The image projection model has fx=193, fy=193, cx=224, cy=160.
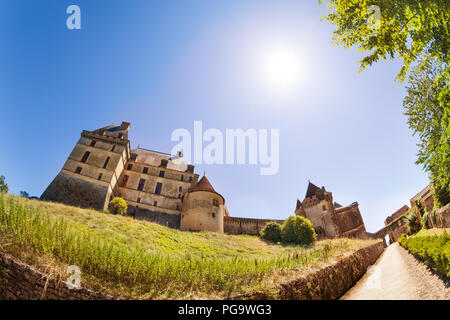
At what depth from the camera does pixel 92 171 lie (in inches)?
991

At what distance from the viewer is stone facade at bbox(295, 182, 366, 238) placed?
2891cm

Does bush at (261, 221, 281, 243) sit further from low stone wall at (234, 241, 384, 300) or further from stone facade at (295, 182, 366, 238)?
low stone wall at (234, 241, 384, 300)

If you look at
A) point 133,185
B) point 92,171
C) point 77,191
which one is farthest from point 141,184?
point 77,191

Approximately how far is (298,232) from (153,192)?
21.0 meters

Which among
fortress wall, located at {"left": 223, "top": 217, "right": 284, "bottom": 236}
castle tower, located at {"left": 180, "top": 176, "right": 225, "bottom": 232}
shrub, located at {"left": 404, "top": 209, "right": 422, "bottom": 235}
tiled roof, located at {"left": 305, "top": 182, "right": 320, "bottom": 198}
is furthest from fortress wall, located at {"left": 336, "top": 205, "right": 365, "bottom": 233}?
castle tower, located at {"left": 180, "top": 176, "right": 225, "bottom": 232}

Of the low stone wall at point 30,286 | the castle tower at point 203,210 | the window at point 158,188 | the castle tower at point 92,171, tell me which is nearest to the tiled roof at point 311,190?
the castle tower at point 203,210

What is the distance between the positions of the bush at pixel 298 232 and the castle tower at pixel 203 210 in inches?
322

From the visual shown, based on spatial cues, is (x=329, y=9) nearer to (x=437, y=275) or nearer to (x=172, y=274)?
(x=437, y=275)

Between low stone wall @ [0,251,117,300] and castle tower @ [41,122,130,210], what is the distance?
67.9ft

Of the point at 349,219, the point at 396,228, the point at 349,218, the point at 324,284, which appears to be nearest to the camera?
the point at 324,284

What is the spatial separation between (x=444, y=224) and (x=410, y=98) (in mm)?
9153

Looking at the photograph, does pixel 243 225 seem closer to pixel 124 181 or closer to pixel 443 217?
pixel 124 181

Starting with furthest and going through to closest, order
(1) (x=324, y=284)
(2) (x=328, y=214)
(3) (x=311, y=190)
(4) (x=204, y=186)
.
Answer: (3) (x=311, y=190)
(2) (x=328, y=214)
(4) (x=204, y=186)
(1) (x=324, y=284)
